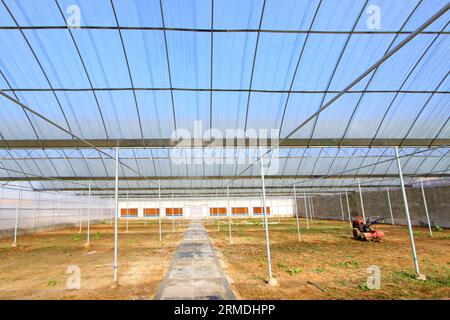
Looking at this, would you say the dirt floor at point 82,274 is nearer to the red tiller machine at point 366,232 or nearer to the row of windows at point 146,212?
the red tiller machine at point 366,232

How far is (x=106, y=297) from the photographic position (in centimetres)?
786

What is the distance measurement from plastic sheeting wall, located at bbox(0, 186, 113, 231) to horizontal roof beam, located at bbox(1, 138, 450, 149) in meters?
5.84

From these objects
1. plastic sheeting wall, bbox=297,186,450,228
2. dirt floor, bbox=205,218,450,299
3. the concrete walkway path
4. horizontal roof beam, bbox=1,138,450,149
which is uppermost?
horizontal roof beam, bbox=1,138,450,149

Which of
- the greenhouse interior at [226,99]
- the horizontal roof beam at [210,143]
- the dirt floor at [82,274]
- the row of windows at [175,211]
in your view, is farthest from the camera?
the row of windows at [175,211]

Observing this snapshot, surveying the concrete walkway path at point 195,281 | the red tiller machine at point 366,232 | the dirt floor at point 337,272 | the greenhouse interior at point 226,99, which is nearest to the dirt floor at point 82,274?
the greenhouse interior at point 226,99

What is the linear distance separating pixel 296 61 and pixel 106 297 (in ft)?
41.7

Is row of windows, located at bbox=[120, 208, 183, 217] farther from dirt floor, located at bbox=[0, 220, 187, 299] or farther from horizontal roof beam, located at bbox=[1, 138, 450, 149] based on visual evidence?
horizontal roof beam, located at bbox=[1, 138, 450, 149]

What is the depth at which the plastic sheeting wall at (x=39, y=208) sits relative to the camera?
1005 inches

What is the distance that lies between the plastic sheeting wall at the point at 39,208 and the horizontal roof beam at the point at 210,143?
5841 millimetres

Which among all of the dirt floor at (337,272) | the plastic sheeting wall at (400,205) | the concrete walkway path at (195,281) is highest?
the plastic sheeting wall at (400,205)

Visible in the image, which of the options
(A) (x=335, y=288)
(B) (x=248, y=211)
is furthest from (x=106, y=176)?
(B) (x=248, y=211)

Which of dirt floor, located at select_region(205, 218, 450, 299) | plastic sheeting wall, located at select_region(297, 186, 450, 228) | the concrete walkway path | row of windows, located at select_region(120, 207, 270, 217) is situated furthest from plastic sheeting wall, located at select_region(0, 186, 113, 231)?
plastic sheeting wall, located at select_region(297, 186, 450, 228)

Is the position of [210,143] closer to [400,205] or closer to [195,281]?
[195,281]

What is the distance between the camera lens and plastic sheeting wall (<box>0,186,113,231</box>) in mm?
25531
